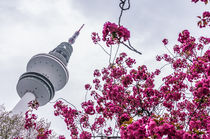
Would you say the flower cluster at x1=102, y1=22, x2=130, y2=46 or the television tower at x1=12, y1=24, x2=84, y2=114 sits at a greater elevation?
the television tower at x1=12, y1=24, x2=84, y2=114

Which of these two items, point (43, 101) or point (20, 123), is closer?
point (20, 123)

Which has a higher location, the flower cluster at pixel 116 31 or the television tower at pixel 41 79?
the television tower at pixel 41 79

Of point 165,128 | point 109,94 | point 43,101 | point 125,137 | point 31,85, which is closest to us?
point 165,128

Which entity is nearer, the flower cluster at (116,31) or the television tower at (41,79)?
the flower cluster at (116,31)

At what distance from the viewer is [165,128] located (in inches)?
125

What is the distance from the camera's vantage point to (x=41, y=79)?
46.6 metres

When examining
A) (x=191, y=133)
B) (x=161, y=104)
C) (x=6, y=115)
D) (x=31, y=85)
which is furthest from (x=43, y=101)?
(x=191, y=133)

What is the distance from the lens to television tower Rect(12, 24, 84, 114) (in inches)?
1836

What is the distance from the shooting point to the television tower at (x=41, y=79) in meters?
46.6

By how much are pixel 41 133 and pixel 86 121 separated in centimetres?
246

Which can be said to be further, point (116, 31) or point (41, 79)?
point (41, 79)

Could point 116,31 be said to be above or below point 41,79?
below

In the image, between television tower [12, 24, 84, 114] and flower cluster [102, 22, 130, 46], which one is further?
television tower [12, 24, 84, 114]

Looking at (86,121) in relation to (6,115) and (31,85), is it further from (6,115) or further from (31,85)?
(31,85)
